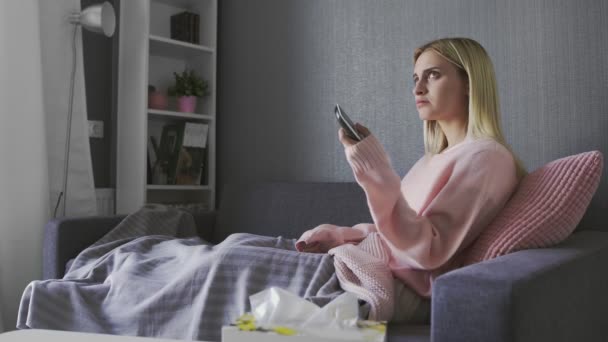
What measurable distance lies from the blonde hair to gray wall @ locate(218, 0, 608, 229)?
43 centimetres

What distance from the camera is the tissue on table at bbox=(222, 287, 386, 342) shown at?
706 mm

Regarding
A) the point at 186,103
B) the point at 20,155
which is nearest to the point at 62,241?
the point at 20,155

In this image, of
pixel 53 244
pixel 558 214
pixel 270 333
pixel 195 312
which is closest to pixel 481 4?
pixel 558 214

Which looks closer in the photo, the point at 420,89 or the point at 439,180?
the point at 439,180

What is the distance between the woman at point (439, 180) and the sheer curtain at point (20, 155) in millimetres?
1291

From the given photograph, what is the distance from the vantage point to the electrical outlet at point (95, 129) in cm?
313

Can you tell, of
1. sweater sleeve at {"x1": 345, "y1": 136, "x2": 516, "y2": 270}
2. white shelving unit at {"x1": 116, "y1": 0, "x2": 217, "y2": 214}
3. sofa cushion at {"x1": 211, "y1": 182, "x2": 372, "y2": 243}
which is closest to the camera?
sweater sleeve at {"x1": 345, "y1": 136, "x2": 516, "y2": 270}

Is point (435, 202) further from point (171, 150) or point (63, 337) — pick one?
point (171, 150)

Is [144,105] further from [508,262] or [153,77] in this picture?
[508,262]

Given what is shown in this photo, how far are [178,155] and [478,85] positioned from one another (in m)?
1.72

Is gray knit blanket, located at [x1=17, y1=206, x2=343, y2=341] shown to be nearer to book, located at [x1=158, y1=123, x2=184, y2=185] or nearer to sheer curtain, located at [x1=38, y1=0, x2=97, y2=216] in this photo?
sheer curtain, located at [x1=38, y1=0, x2=97, y2=216]

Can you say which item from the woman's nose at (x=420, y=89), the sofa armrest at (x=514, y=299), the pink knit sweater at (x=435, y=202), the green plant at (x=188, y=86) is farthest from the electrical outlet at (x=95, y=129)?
the sofa armrest at (x=514, y=299)

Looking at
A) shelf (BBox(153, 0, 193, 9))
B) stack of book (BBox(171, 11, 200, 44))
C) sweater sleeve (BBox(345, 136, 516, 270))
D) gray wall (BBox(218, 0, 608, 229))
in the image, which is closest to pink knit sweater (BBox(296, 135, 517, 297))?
sweater sleeve (BBox(345, 136, 516, 270))

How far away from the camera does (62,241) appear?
2.23 m
